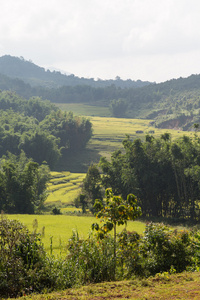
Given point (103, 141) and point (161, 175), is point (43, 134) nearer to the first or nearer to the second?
point (103, 141)

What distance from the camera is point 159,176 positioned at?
37812 millimetres

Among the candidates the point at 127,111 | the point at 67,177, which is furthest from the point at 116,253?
the point at 127,111

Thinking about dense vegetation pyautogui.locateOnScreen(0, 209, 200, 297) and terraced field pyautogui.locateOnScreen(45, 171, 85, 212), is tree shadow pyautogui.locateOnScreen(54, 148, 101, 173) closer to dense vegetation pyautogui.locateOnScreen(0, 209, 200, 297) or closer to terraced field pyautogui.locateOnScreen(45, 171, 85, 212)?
terraced field pyautogui.locateOnScreen(45, 171, 85, 212)

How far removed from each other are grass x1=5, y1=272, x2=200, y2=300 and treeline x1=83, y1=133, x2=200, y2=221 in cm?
2542

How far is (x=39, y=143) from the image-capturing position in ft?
278

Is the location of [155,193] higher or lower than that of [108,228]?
lower

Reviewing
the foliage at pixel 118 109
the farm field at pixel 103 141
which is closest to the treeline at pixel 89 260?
the farm field at pixel 103 141

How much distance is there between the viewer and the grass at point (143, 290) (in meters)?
8.11

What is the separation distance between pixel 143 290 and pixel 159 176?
29.7 meters

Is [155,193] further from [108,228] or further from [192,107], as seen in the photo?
[192,107]

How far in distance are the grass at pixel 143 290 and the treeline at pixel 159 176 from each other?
25.4m

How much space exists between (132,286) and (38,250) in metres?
2.97

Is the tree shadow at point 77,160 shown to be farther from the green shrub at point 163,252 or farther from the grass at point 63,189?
the green shrub at point 163,252

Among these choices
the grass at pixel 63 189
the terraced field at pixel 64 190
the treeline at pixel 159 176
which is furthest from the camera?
the grass at pixel 63 189
